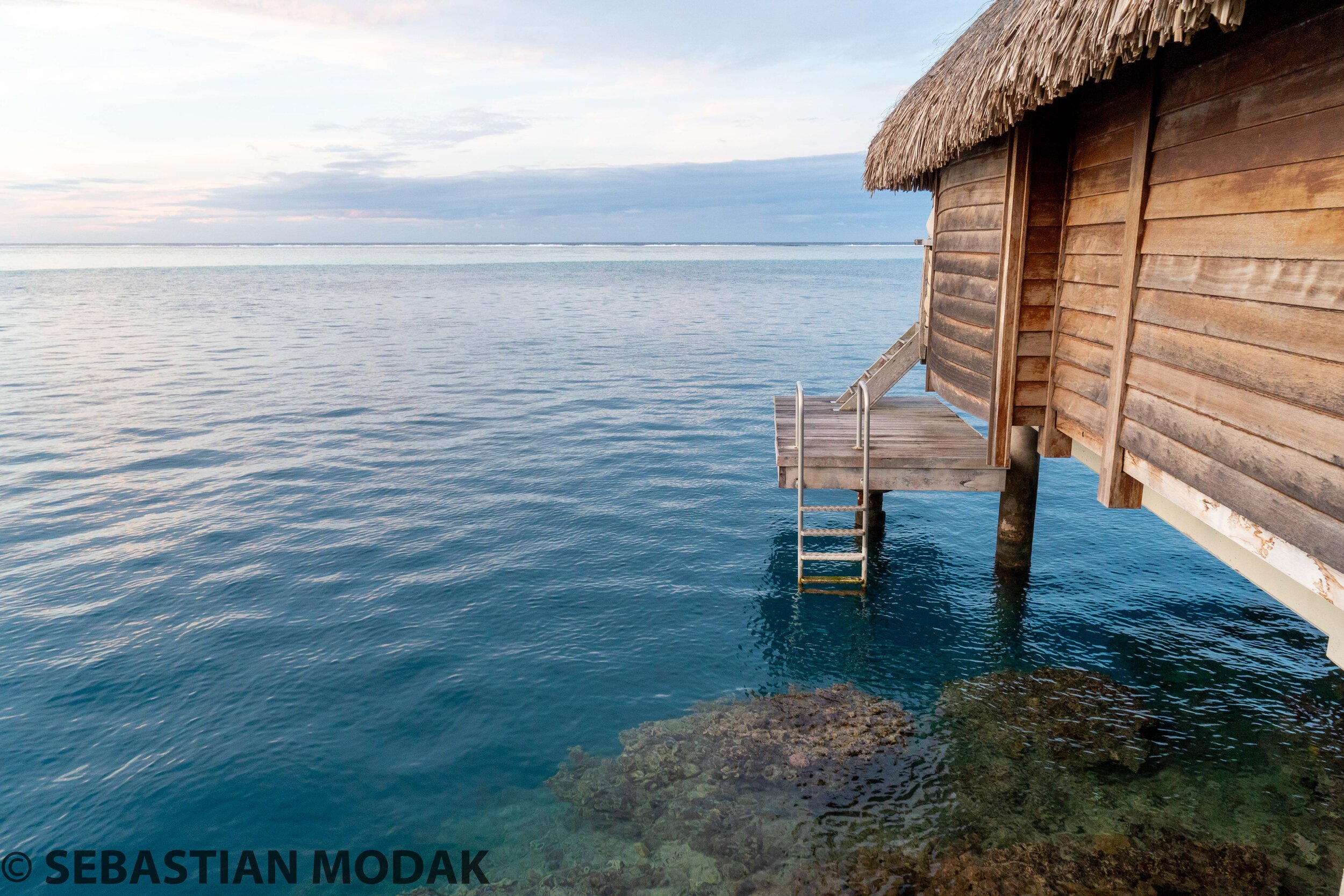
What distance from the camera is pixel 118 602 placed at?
1080 centimetres

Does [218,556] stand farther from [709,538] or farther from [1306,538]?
[1306,538]

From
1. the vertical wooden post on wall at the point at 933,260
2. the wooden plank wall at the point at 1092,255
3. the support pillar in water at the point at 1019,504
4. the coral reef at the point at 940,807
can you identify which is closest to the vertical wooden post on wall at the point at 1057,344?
the wooden plank wall at the point at 1092,255

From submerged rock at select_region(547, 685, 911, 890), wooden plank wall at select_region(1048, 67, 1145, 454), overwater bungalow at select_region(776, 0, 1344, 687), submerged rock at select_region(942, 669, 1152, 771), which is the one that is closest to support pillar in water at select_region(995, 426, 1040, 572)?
overwater bungalow at select_region(776, 0, 1344, 687)

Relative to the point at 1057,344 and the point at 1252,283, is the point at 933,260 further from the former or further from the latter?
the point at 1252,283

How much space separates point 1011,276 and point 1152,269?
2170mm

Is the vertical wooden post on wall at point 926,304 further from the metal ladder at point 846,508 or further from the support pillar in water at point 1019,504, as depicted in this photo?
the support pillar in water at point 1019,504

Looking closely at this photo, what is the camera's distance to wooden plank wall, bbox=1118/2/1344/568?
3.99 metres

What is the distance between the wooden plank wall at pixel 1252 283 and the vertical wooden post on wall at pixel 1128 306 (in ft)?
0.20

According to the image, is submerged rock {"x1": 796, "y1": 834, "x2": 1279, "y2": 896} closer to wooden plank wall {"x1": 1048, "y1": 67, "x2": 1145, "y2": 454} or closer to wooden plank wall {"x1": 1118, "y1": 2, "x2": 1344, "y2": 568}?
wooden plank wall {"x1": 1118, "y1": 2, "x2": 1344, "y2": 568}

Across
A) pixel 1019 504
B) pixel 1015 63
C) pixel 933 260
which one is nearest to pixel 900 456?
pixel 1019 504

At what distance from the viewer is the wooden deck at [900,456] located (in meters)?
9.21

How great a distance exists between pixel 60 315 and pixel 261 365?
29374 mm

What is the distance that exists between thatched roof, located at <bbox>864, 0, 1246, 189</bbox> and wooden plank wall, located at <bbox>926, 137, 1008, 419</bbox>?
0.60m

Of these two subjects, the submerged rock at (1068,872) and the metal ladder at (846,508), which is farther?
the metal ladder at (846,508)
